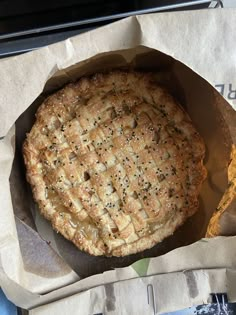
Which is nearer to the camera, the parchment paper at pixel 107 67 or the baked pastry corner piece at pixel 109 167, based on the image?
the parchment paper at pixel 107 67

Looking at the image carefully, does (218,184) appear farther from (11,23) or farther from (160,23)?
(11,23)

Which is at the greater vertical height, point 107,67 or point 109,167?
point 107,67

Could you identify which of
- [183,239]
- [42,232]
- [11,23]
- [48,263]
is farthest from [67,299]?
[11,23]

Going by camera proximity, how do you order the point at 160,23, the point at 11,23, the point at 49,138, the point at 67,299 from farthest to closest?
the point at 11,23 → the point at 49,138 → the point at 67,299 → the point at 160,23

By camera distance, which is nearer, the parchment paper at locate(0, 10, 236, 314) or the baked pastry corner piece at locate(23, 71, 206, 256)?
the parchment paper at locate(0, 10, 236, 314)
